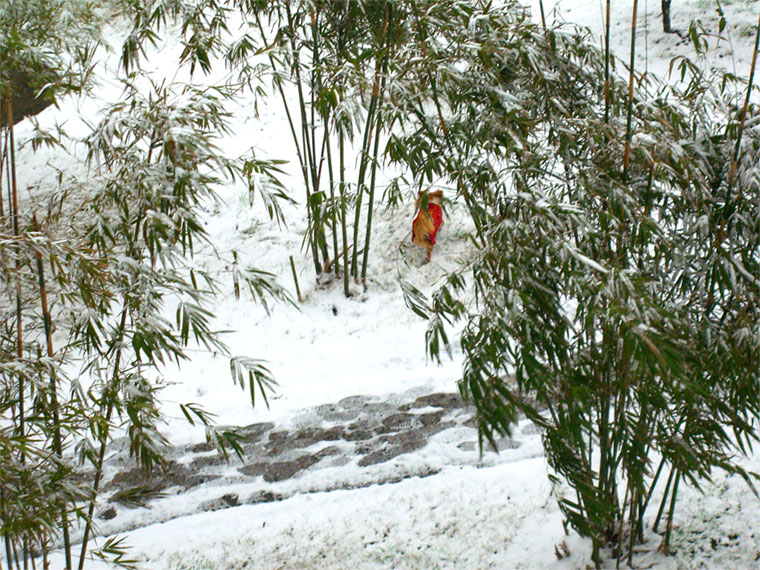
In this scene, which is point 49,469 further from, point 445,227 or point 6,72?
point 445,227

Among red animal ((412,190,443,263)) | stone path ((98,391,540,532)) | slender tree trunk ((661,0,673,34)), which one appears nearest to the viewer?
stone path ((98,391,540,532))

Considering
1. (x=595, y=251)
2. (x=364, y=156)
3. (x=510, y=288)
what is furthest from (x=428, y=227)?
(x=510, y=288)

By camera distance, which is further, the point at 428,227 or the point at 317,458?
the point at 428,227

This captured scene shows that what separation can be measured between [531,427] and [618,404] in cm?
180

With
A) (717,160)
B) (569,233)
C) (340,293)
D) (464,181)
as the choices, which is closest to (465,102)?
(464,181)

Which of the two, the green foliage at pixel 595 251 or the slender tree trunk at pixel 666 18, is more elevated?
the slender tree trunk at pixel 666 18

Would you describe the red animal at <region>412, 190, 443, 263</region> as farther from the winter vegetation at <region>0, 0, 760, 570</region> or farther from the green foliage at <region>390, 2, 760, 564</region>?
the green foliage at <region>390, 2, 760, 564</region>

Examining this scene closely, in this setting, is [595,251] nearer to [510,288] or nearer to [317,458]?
[510,288]

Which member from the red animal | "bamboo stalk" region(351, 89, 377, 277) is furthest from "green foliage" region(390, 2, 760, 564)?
the red animal

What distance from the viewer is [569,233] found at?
1.90 metres

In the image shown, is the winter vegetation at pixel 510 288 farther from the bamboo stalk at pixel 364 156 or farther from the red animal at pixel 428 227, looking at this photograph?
the red animal at pixel 428 227

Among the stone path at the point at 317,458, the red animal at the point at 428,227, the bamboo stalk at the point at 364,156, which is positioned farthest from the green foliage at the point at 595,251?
the red animal at the point at 428,227

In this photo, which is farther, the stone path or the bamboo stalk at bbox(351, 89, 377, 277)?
the bamboo stalk at bbox(351, 89, 377, 277)

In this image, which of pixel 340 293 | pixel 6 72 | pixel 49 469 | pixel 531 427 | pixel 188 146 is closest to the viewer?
pixel 188 146
